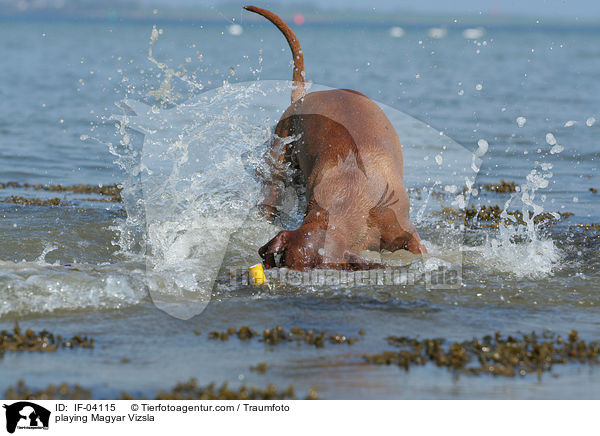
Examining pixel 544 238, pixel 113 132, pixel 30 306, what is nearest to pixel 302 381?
pixel 30 306

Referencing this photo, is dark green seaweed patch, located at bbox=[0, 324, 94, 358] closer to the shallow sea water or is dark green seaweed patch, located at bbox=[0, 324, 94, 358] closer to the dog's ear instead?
the shallow sea water

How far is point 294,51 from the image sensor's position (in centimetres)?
848

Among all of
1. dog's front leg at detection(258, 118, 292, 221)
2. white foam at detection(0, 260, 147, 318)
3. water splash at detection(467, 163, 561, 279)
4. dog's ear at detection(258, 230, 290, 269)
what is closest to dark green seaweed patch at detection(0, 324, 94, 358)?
white foam at detection(0, 260, 147, 318)

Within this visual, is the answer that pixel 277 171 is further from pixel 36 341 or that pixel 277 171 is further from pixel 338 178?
pixel 36 341

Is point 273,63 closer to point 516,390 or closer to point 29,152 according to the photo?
point 29,152

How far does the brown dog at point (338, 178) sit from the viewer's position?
670 centimetres

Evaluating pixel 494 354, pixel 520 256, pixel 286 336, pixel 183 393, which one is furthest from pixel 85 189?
pixel 494 354

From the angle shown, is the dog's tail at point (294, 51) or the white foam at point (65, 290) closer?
the white foam at point (65, 290)

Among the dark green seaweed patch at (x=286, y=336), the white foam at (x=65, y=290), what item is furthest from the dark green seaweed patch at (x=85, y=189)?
the dark green seaweed patch at (x=286, y=336)

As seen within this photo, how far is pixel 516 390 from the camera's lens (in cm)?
479
